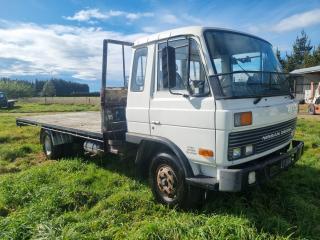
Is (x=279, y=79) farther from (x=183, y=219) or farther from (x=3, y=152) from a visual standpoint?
(x=3, y=152)

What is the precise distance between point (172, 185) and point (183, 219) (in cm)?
55

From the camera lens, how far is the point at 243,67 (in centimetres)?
430

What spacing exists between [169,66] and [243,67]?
3.45 feet

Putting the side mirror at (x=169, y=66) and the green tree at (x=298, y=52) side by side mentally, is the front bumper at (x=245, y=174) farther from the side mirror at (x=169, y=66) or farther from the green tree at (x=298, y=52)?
the green tree at (x=298, y=52)

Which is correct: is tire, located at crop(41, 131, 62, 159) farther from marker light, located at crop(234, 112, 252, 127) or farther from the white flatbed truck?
marker light, located at crop(234, 112, 252, 127)

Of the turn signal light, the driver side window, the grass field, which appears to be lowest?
the grass field

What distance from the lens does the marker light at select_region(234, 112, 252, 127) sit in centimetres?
364

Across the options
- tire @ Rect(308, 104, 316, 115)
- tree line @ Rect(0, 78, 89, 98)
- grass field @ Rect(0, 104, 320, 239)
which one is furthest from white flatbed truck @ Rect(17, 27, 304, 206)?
tree line @ Rect(0, 78, 89, 98)

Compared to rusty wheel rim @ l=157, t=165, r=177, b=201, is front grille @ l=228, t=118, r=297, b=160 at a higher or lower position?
higher

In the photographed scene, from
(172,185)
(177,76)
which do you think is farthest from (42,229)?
(177,76)

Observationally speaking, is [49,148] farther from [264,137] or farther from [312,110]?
[312,110]

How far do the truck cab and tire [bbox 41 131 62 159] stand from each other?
3384 mm

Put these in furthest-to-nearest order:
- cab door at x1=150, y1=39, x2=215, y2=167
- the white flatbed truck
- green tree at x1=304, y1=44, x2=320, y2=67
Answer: green tree at x1=304, y1=44, x2=320, y2=67 < cab door at x1=150, y1=39, x2=215, y2=167 < the white flatbed truck

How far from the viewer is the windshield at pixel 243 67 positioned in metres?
3.81
